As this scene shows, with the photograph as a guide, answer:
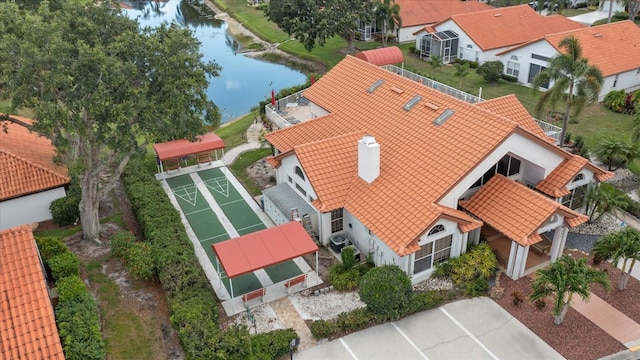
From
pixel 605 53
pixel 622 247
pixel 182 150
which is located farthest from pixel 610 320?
pixel 605 53

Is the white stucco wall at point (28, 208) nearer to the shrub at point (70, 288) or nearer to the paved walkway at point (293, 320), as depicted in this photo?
the shrub at point (70, 288)

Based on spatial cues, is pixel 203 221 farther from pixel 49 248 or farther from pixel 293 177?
pixel 49 248

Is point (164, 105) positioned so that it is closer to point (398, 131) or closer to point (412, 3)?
point (398, 131)

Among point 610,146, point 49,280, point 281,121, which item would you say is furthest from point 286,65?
point 49,280

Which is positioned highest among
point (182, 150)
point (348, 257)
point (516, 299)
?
point (182, 150)

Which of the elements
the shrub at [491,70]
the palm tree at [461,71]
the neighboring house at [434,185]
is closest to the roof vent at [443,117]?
the neighboring house at [434,185]

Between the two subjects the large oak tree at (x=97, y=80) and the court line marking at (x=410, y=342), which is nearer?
the court line marking at (x=410, y=342)
